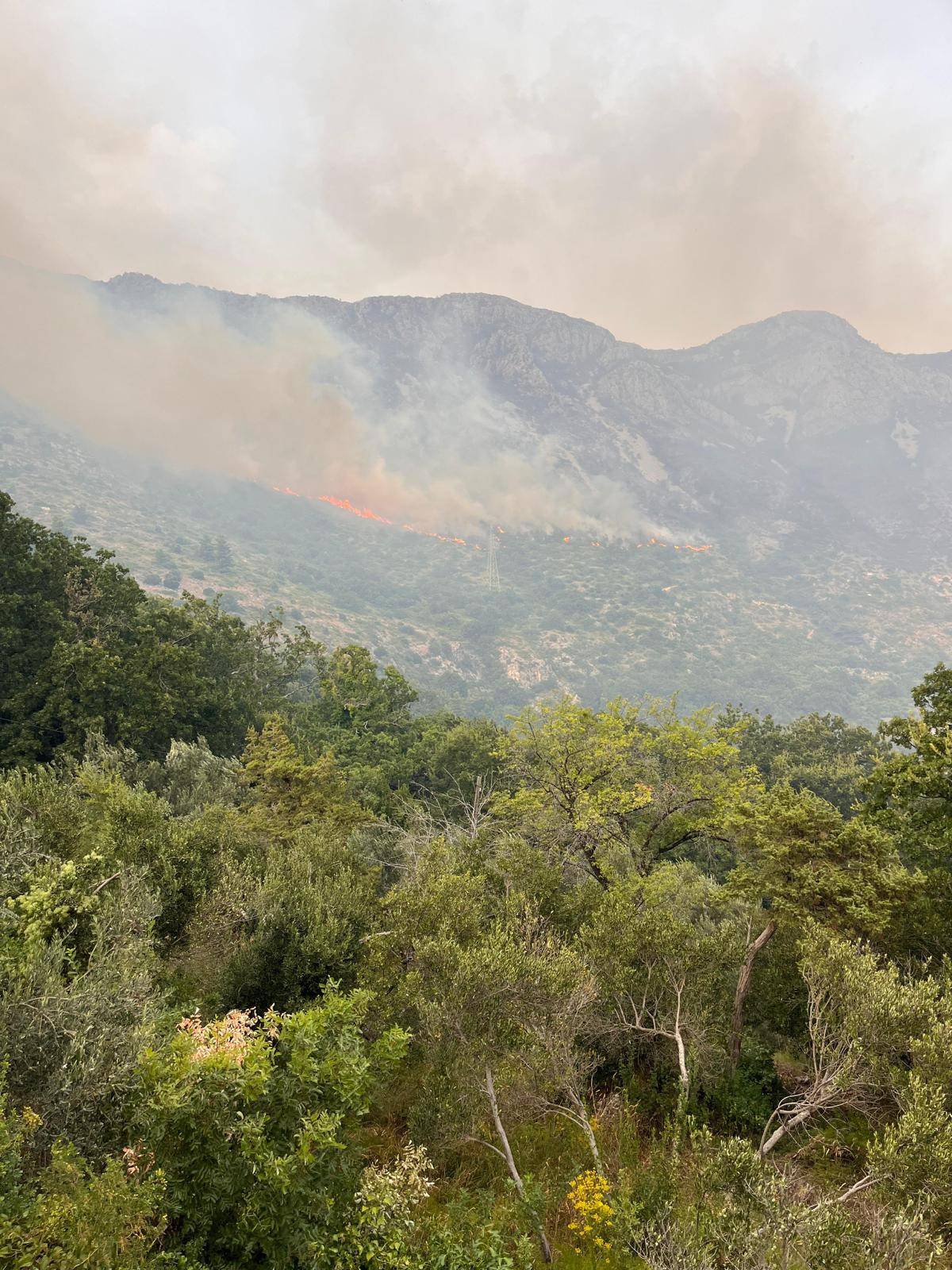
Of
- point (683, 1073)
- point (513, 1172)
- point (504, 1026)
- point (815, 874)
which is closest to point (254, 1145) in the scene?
point (504, 1026)

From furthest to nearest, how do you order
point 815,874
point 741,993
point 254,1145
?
point 741,993
point 815,874
point 254,1145

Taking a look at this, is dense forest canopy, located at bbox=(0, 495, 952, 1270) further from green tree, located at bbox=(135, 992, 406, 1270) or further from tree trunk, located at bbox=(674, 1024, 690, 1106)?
tree trunk, located at bbox=(674, 1024, 690, 1106)

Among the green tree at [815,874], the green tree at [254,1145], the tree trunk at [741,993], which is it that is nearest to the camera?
the green tree at [254,1145]

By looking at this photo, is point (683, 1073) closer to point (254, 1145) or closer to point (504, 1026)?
point (504, 1026)

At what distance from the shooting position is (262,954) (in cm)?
1623

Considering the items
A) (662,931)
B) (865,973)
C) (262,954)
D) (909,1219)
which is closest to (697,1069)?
(662,931)

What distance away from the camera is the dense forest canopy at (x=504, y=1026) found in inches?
316

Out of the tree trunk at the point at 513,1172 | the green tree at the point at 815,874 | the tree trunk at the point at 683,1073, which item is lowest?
the tree trunk at the point at 513,1172

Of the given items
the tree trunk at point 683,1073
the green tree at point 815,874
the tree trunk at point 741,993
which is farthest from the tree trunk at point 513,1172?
the green tree at point 815,874

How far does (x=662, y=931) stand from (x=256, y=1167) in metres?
12.0

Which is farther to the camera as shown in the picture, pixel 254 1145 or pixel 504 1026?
pixel 504 1026

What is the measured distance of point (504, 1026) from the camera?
41.8 feet

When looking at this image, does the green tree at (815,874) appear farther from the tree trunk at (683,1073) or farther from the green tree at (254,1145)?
the green tree at (254,1145)

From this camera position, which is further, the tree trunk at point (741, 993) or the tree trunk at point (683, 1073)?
the tree trunk at point (741, 993)
